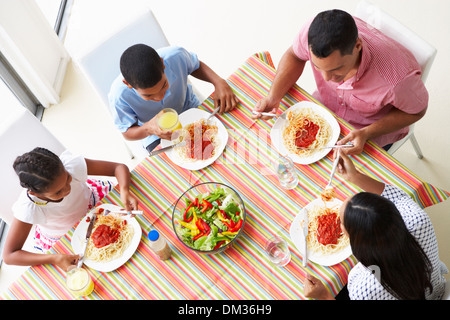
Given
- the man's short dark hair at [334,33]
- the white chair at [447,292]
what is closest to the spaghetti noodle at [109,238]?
the man's short dark hair at [334,33]

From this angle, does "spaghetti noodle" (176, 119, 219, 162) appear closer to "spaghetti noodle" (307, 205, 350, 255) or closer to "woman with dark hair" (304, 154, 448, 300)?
"spaghetti noodle" (307, 205, 350, 255)

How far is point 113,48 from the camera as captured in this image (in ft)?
6.63

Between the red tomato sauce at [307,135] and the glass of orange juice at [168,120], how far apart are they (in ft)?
1.77

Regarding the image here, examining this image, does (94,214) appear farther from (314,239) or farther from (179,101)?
(314,239)

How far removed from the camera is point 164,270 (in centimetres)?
152

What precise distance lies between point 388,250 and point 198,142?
0.89 m

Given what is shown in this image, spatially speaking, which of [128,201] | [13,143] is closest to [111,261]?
[128,201]

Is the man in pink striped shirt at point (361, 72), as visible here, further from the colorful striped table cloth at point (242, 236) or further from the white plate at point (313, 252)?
the white plate at point (313, 252)

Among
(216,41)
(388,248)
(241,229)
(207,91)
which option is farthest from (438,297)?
(216,41)

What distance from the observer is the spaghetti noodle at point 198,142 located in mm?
1708

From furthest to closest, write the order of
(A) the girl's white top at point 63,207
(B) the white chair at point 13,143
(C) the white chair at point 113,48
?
(C) the white chair at point 113,48, (B) the white chair at point 13,143, (A) the girl's white top at point 63,207

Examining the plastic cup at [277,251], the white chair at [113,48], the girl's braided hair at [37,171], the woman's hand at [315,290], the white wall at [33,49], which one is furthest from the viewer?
the white wall at [33,49]

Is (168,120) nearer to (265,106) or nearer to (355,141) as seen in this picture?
(265,106)

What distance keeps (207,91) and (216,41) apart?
0.50 metres
